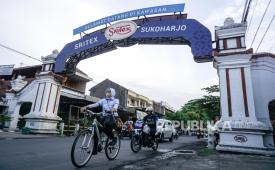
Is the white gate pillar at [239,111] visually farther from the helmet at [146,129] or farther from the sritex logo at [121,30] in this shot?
the sritex logo at [121,30]

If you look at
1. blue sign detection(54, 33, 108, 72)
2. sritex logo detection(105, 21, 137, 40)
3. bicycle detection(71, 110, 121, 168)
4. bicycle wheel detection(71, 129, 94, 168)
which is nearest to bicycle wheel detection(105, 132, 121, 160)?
bicycle detection(71, 110, 121, 168)

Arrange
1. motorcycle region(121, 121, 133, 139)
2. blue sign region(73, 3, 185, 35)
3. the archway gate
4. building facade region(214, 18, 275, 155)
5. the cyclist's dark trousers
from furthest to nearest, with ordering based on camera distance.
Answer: motorcycle region(121, 121, 133, 139) < blue sign region(73, 3, 185, 35) < the archway gate < building facade region(214, 18, 275, 155) < the cyclist's dark trousers

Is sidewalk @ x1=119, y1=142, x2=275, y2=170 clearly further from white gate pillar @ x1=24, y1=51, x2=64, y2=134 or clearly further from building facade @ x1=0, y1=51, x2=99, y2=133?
building facade @ x1=0, y1=51, x2=99, y2=133

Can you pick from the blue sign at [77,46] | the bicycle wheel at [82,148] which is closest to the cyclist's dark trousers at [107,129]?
the bicycle wheel at [82,148]

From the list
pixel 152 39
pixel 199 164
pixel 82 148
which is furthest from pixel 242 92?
pixel 82 148

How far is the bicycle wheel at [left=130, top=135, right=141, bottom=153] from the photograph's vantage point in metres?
6.83

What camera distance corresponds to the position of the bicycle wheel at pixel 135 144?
6.83 meters

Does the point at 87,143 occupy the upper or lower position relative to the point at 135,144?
upper

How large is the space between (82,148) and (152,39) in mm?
9078

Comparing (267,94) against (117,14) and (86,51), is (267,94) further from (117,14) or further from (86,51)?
(86,51)

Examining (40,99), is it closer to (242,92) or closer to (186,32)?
(186,32)

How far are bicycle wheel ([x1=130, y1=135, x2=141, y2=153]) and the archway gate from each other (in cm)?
532

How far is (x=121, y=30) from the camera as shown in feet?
41.4

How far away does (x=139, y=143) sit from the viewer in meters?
7.20
